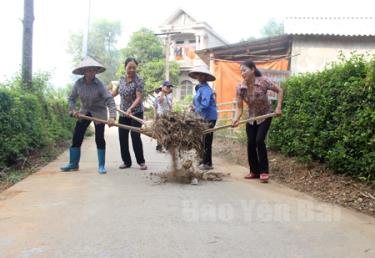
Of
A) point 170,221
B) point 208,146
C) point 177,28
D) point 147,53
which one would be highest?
point 177,28

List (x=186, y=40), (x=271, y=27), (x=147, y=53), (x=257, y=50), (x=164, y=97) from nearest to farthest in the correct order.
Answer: (x=164, y=97), (x=257, y=50), (x=147, y=53), (x=186, y=40), (x=271, y=27)

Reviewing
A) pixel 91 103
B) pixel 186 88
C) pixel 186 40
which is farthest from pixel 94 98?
pixel 186 40

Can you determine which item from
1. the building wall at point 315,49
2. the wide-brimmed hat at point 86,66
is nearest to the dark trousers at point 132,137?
the wide-brimmed hat at point 86,66

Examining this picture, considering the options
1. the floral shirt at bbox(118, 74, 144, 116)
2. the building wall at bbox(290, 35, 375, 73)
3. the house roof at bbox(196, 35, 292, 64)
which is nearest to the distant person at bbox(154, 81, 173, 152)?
the floral shirt at bbox(118, 74, 144, 116)

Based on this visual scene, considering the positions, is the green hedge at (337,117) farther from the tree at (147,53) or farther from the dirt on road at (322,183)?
the tree at (147,53)

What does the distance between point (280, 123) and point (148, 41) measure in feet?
84.6

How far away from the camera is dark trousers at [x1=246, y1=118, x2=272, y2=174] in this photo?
6.57 metres

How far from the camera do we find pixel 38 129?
8516 mm

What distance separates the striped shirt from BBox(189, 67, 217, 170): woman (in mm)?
1457

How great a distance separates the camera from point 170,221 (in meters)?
4.37

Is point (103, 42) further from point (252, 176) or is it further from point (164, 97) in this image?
point (252, 176)

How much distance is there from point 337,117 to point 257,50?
350 inches

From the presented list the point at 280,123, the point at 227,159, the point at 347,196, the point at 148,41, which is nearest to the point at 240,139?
the point at 227,159

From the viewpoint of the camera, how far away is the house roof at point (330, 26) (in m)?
13.3
